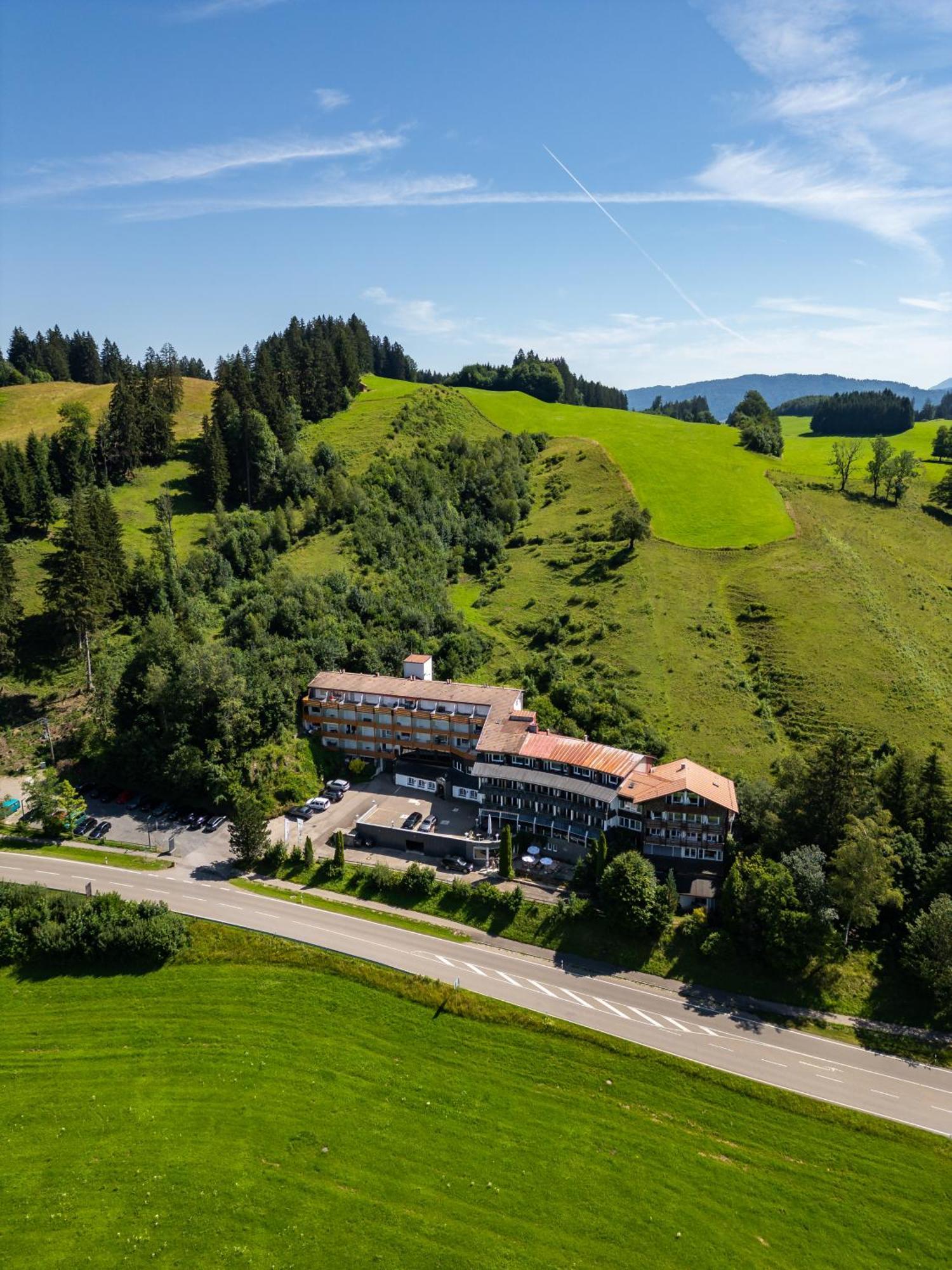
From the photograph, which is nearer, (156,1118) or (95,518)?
(156,1118)

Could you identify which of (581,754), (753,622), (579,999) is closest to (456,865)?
(581,754)

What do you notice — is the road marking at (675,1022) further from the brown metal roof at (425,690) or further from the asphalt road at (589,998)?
the brown metal roof at (425,690)

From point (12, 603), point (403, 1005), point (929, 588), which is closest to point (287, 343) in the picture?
point (12, 603)

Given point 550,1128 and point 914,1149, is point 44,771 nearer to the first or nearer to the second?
point 550,1128

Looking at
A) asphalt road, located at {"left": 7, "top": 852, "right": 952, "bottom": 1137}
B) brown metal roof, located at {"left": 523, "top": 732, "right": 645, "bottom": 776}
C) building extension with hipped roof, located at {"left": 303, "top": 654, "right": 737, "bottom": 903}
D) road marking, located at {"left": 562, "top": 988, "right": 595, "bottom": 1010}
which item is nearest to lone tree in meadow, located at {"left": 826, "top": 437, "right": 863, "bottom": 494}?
building extension with hipped roof, located at {"left": 303, "top": 654, "right": 737, "bottom": 903}

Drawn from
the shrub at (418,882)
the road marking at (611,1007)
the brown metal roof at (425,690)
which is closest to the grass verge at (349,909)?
the shrub at (418,882)

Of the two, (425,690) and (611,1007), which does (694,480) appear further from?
(611,1007)
